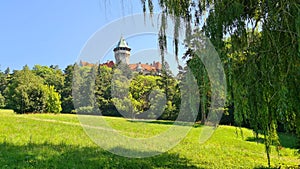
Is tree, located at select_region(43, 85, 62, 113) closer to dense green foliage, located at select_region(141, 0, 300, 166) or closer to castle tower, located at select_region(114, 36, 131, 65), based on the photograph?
castle tower, located at select_region(114, 36, 131, 65)

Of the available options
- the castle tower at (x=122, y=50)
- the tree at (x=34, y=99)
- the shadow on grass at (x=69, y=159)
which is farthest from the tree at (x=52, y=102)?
the castle tower at (x=122, y=50)

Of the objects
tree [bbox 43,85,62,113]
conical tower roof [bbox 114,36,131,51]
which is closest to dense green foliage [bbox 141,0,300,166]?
conical tower roof [bbox 114,36,131,51]

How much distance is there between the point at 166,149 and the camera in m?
7.08

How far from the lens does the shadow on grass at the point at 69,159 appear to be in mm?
4324

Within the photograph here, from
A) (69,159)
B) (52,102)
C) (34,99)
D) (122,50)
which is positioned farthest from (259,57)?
(34,99)

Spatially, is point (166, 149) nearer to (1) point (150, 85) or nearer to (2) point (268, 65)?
(1) point (150, 85)

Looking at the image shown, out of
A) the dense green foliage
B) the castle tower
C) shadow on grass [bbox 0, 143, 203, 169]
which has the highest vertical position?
the castle tower

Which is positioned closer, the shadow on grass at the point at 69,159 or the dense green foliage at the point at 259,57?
the dense green foliage at the point at 259,57

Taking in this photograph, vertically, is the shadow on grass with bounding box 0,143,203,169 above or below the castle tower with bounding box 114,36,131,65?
below

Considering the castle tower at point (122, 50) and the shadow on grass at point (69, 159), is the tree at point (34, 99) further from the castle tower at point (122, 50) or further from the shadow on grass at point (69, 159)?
the castle tower at point (122, 50)

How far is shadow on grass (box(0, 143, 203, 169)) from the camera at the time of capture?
4.32 metres

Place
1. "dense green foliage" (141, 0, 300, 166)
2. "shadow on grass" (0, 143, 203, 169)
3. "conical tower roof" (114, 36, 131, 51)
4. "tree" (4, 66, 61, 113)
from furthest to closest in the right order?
1. "tree" (4, 66, 61, 113)
2. "conical tower roof" (114, 36, 131, 51)
3. "shadow on grass" (0, 143, 203, 169)
4. "dense green foliage" (141, 0, 300, 166)

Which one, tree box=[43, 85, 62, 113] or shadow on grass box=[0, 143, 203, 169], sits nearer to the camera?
shadow on grass box=[0, 143, 203, 169]

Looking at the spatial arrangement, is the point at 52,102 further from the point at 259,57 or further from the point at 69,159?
the point at 259,57
